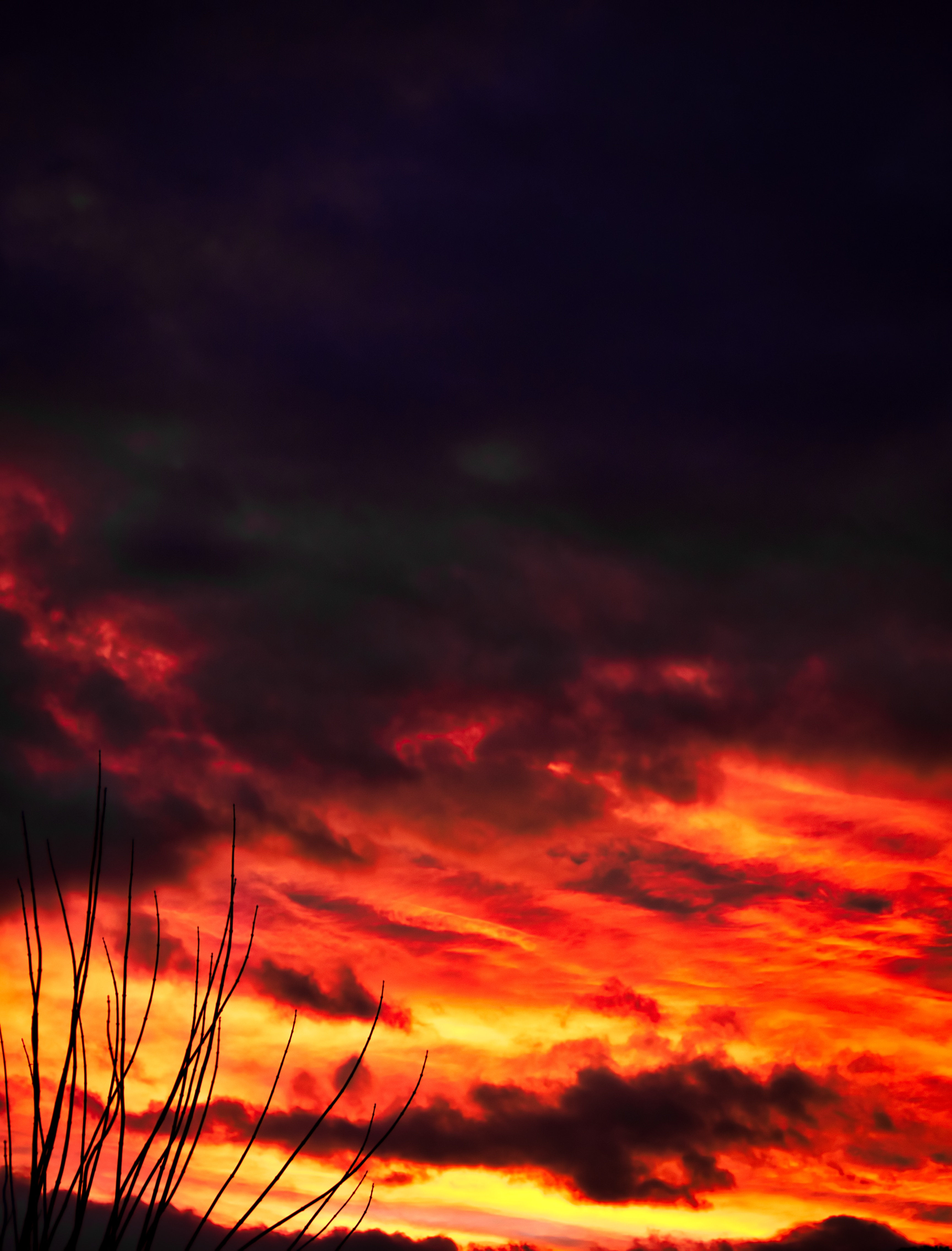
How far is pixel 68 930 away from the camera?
5219 millimetres

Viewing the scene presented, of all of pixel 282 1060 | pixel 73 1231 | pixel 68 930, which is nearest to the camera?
pixel 73 1231

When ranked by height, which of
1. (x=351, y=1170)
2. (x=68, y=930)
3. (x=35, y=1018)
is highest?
(x=68, y=930)

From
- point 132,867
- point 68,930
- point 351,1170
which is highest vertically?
point 132,867

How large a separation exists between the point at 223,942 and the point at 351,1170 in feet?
4.36

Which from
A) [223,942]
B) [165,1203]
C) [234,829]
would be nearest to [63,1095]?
[165,1203]

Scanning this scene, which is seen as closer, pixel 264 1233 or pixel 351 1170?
pixel 264 1233

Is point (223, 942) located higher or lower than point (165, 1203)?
higher

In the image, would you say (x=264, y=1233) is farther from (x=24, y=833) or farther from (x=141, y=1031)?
(x=24, y=833)

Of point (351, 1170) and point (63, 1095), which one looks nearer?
point (63, 1095)

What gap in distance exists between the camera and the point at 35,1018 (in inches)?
193

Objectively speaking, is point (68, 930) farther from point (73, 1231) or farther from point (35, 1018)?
point (73, 1231)

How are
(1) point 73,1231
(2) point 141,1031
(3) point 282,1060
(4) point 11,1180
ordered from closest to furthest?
(1) point 73,1231 < (4) point 11,1180 < (2) point 141,1031 < (3) point 282,1060

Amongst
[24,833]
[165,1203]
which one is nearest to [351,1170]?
[165,1203]

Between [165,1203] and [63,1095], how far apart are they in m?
0.68
